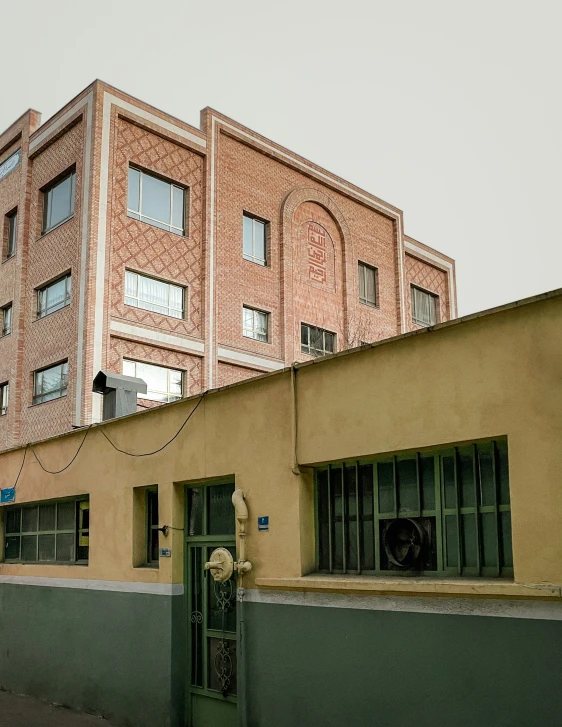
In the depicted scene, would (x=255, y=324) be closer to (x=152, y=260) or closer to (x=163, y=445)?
(x=152, y=260)

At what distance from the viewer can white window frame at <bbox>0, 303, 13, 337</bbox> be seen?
88.4ft

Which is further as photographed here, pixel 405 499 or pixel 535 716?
pixel 405 499

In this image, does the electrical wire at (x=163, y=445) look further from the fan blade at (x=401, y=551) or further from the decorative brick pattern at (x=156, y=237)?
the decorative brick pattern at (x=156, y=237)

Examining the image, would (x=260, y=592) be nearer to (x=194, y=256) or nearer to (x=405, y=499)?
(x=405, y=499)

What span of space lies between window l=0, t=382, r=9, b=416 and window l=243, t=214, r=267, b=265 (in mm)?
9277

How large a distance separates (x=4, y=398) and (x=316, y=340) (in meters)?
11.4

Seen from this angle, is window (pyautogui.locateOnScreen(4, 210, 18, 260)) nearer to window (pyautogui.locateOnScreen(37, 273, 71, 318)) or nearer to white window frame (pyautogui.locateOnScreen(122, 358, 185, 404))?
window (pyautogui.locateOnScreen(37, 273, 71, 318))

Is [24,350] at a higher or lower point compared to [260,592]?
higher

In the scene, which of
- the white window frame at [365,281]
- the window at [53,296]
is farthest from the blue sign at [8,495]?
the white window frame at [365,281]

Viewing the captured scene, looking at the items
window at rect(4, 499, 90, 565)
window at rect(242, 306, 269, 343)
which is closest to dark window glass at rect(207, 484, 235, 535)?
window at rect(4, 499, 90, 565)

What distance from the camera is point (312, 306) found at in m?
30.3

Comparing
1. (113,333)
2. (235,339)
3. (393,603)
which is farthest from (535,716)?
(235,339)

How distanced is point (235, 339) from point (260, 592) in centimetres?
1895

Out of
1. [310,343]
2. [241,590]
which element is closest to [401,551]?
[241,590]
